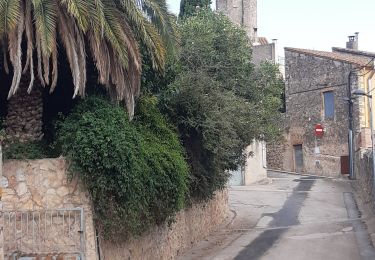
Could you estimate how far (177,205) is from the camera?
41.3 feet

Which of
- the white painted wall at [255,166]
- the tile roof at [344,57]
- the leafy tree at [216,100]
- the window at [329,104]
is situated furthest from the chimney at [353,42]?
the leafy tree at [216,100]

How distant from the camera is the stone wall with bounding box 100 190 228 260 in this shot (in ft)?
36.0

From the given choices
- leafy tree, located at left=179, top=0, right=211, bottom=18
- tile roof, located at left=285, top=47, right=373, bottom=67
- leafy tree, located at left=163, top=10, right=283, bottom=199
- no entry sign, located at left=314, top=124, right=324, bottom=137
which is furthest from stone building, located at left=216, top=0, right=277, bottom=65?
leafy tree, located at left=163, top=10, right=283, bottom=199

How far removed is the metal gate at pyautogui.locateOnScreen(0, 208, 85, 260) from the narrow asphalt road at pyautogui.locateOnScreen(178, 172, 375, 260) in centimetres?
564

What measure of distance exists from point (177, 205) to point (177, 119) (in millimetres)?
3040

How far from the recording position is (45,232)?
955 cm

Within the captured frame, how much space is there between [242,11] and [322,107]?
1664 centimetres

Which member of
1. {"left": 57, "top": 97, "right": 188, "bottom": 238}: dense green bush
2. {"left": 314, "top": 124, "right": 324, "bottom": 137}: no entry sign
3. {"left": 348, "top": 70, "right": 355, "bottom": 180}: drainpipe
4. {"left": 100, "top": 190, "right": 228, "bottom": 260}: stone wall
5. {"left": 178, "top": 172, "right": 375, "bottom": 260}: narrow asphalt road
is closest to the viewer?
{"left": 57, "top": 97, "right": 188, "bottom": 238}: dense green bush

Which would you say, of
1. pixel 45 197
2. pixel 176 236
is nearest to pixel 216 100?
pixel 176 236

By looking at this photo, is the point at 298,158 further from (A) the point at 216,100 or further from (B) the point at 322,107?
(A) the point at 216,100

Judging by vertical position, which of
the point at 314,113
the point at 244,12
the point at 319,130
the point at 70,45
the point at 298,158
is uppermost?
the point at 244,12

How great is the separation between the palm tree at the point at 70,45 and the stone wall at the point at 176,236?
112 inches

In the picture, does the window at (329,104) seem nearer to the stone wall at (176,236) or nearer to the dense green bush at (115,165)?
the stone wall at (176,236)

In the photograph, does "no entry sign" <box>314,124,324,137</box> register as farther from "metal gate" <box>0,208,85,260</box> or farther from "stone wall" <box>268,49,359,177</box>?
"metal gate" <box>0,208,85,260</box>
